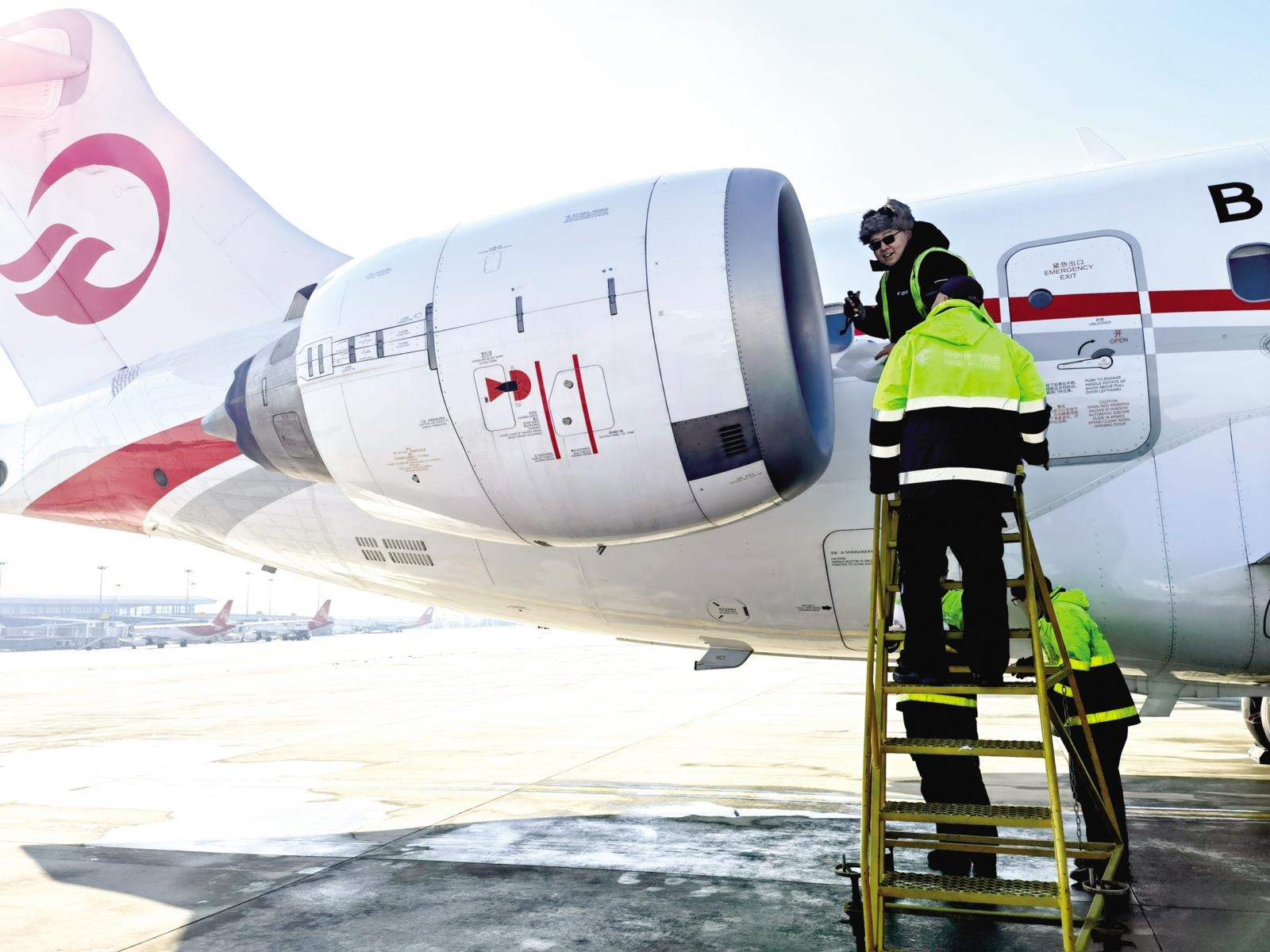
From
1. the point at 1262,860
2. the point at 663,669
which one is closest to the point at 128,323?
the point at 1262,860

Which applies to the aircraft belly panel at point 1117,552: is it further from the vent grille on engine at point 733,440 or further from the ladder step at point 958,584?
the vent grille on engine at point 733,440

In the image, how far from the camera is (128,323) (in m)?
9.37

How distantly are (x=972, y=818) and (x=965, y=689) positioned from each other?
0.49m

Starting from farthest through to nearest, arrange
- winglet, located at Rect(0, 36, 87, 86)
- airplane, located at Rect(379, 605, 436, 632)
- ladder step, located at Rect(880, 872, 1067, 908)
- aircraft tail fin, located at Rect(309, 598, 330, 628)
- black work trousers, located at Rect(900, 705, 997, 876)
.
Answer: airplane, located at Rect(379, 605, 436, 632) → aircraft tail fin, located at Rect(309, 598, 330, 628) → winglet, located at Rect(0, 36, 87, 86) → black work trousers, located at Rect(900, 705, 997, 876) → ladder step, located at Rect(880, 872, 1067, 908)

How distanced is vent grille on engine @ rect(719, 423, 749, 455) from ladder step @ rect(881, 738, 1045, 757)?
1876mm

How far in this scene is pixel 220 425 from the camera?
7273mm

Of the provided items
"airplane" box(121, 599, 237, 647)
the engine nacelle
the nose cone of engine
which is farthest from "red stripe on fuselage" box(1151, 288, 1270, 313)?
"airplane" box(121, 599, 237, 647)

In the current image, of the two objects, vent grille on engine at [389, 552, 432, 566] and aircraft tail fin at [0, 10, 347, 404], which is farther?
aircraft tail fin at [0, 10, 347, 404]

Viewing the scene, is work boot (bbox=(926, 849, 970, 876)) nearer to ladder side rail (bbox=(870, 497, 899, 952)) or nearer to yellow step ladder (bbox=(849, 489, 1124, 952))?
yellow step ladder (bbox=(849, 489, 1124, 952))

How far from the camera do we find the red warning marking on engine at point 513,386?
5.55m

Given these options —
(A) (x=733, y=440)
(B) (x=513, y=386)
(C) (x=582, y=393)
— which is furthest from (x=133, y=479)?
(A) (x=733, y=440)

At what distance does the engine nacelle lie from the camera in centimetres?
529

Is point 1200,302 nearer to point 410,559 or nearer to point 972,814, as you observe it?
point 972,814

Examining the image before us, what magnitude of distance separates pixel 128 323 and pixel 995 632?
851 cm
